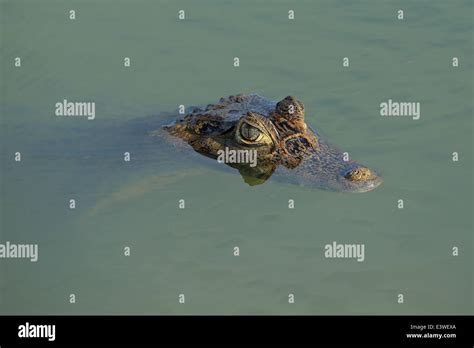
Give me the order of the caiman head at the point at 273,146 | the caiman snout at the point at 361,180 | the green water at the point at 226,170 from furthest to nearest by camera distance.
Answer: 1. the caiman head at the point at 273,146
2. the caiman snout at the point at 361,180
3. the green water at the point at 226,170

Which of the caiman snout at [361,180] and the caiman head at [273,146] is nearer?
the caiman snout at [361,180]

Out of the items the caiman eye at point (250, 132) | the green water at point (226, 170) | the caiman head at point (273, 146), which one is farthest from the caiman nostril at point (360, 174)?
the caiman eye at point (250, 132)

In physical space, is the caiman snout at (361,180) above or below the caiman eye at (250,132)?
below

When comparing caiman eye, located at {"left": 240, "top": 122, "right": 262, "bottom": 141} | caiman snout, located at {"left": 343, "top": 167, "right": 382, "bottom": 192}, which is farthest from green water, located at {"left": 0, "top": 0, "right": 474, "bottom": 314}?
caiman eye, located at {"left": 240, "top": 122, "right": 262, "bottom": 141}

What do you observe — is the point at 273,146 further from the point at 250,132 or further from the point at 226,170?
the point at 226,170

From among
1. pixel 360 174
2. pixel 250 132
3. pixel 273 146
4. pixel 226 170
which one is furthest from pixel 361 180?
pixel 226 170

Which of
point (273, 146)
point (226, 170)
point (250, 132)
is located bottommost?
point (226, 170)

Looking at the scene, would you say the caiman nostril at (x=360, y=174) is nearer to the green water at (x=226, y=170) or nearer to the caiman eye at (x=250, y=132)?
the green water at (x=226, y=170)

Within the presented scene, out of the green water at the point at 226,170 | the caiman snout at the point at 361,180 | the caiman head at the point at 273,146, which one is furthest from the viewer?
the caiman head at the point at 273,146
